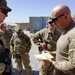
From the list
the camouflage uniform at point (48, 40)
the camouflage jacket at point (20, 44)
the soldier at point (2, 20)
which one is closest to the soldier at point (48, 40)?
the camouflage uniform at point (48, 40)

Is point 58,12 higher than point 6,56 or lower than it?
higher

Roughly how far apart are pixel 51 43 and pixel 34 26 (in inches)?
1044

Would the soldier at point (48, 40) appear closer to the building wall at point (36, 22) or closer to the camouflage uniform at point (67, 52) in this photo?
the camouflage uniform at point (67, 52)

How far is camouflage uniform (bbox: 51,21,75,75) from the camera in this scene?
2.74 meters

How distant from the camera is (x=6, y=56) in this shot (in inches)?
109

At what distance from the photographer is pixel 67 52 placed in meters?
2.96

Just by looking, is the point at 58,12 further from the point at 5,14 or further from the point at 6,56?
the point at 6,56

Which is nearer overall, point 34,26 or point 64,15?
point 64,15

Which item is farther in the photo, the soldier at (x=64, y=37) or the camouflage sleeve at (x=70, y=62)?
the soldier at (x=64, y=37)

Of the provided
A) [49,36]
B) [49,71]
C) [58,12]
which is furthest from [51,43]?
[58,12]

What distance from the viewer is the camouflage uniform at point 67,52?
8.98 ft

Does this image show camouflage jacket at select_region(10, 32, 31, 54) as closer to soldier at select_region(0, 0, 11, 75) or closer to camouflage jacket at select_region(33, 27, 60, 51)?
camouflage jacket at select_region(33, 27, 60, 51)

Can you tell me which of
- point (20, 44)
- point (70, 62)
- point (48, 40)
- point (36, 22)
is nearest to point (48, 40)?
point (48, 40)

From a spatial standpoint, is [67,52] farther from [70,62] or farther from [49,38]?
[49,38]
